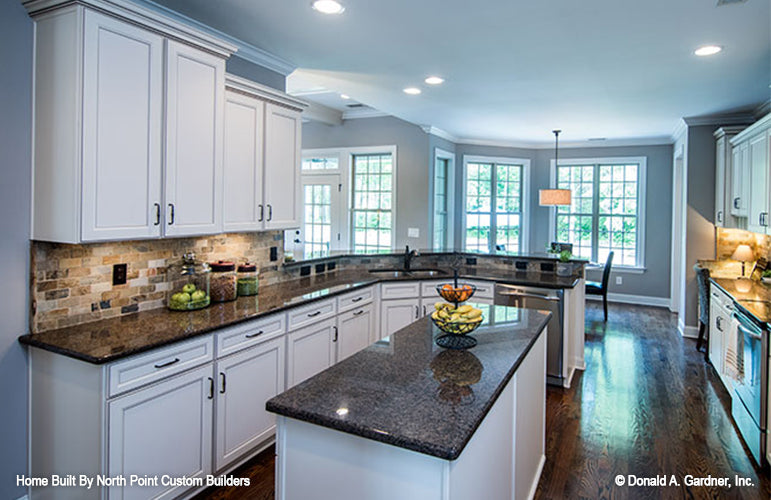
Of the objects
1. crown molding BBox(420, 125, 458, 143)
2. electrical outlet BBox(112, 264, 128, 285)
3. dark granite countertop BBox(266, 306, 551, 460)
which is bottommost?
dark granite countertop BBox(266, 306, 551, 460)

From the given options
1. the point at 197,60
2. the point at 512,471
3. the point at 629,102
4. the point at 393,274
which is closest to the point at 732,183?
the point at 629,102

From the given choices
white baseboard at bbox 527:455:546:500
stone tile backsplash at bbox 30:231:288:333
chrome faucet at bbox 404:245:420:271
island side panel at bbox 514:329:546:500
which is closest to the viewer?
island side panel at bbox 514:329:546:500

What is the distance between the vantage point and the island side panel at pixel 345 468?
4.39 feet

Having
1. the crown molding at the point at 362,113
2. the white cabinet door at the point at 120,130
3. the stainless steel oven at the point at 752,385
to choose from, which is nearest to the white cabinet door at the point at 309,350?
the white cabinet door at the point at 120,130

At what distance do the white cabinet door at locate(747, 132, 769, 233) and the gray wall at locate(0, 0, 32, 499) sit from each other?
5.13m

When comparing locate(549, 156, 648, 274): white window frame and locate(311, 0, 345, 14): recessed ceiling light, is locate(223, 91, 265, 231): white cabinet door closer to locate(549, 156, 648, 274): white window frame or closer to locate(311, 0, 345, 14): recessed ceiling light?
locate(311, 0, 345, 14): recessed ceiling light

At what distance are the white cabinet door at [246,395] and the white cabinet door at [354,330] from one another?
0.74 meters

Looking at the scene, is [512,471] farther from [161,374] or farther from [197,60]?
[197,60]

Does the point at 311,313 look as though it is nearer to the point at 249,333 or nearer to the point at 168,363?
the point at 249,333

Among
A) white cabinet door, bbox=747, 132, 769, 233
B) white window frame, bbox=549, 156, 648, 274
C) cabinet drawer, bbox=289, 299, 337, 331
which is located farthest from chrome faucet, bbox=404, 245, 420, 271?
white window frame, bbox=549, 156, 648, 274

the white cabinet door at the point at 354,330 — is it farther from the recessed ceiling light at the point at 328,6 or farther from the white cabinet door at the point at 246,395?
the recessed ceiling light at the point at 328,6

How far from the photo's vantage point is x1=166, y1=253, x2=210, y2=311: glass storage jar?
2.78m

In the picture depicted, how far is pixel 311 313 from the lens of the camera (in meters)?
3.27

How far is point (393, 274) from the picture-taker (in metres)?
4.66
